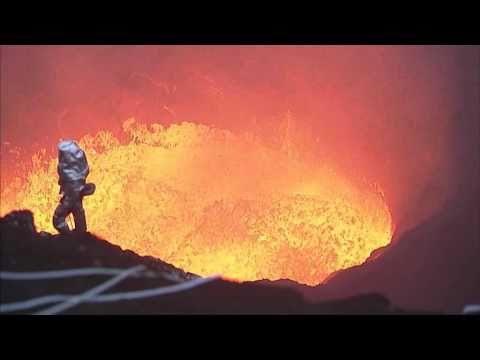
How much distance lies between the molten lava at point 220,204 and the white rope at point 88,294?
381cm

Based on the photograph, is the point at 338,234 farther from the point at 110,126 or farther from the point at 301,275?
the point at 110,126

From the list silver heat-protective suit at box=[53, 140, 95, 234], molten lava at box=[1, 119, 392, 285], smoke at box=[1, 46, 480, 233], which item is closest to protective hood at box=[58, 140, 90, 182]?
silver heat-protective suit at box=[53, 140, 95, 234]

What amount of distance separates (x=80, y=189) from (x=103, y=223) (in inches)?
142

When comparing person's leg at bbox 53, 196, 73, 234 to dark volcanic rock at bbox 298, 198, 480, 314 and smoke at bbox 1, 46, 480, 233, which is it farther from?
smoke at bbox 1, 46, 480, 233

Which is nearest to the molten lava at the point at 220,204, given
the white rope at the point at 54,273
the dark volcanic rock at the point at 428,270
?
the dark volcanic rock at the point at 428,270

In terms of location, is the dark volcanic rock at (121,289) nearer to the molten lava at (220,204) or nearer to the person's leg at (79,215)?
the person's leg at (79,215)

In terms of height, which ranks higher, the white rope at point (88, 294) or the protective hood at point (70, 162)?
the protective hood at point (70, 162)

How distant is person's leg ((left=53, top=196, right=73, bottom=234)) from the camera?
265 inches

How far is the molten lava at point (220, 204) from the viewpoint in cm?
984

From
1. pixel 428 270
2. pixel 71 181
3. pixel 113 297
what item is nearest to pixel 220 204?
pixel 428 270

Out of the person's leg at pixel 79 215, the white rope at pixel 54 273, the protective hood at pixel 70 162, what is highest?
the protective hood at pixel 70 162

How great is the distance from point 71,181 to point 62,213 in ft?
1.28

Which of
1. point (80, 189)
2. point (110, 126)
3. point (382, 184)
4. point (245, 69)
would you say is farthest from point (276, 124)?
point (80, 189)

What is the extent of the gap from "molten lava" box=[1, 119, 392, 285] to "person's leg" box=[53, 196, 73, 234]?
108 inches
